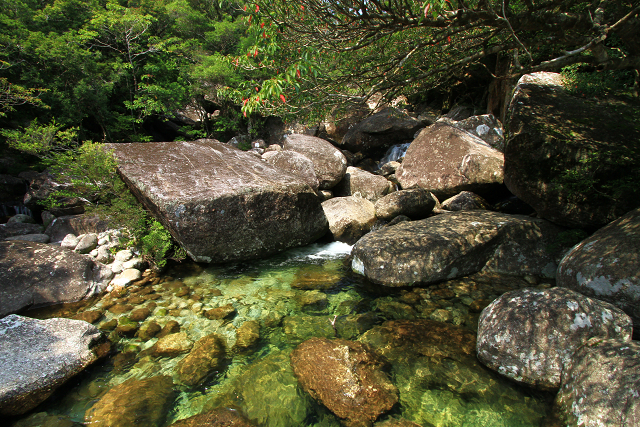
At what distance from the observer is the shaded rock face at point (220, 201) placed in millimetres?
5594

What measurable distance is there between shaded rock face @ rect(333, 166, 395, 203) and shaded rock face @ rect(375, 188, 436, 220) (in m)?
2.13

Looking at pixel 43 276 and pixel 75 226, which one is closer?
pixel 43 276

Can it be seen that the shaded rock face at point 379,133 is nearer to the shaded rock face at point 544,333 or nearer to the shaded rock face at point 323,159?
the shaded rock face at point 323,159

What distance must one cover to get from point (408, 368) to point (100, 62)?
59.4 feet

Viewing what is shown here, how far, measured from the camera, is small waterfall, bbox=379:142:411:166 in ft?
41.5

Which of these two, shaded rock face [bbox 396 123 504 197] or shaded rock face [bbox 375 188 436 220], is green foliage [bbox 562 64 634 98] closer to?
shaded rock face [bbox 396 123 504 197]

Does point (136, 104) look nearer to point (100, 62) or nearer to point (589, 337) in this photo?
point (100, 62)

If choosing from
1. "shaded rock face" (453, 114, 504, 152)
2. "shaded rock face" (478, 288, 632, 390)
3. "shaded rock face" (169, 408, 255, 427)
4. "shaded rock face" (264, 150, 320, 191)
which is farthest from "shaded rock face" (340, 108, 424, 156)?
"shaded rock face" (169, 408, 255, 427)

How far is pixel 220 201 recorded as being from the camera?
18.7 feet

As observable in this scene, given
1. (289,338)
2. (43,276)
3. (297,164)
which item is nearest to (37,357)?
(43,276)

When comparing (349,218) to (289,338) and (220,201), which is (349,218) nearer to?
(220,201)

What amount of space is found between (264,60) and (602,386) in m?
5.97

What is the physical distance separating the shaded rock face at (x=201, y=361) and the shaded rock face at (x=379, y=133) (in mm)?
11081

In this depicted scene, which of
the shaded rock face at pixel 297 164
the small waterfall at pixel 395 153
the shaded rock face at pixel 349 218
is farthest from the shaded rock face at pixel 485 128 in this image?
the shaded rock face at pixel 297 164
